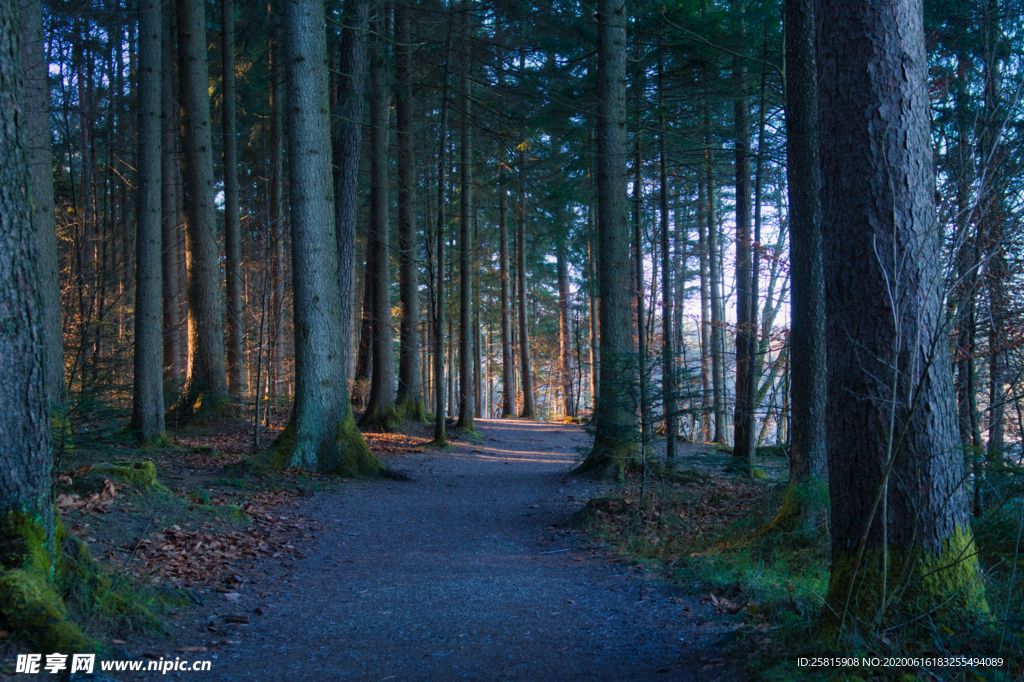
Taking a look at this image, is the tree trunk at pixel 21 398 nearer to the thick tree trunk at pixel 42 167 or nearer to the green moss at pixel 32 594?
the green moss at pixel 32 594

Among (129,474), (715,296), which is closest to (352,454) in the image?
(129,474)

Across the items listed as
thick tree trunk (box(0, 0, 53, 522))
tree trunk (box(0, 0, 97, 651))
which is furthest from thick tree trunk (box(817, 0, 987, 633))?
thick tree trunk (box(0, 0, 53, 522))

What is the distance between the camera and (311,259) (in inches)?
368

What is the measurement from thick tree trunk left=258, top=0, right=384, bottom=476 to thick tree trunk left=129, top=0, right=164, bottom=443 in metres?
3.10

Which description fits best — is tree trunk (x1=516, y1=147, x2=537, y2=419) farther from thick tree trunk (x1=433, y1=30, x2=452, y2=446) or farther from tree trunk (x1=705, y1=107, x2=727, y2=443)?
thick tree trunk (x1=433, y1=30, x2=452, y2=446)

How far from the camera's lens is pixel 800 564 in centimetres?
538

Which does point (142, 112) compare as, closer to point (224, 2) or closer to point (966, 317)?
point (224, 2)

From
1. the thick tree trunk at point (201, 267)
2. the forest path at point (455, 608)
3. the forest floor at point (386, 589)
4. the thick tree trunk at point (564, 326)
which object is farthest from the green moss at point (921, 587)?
the thick tree trunk at point (564, 326)

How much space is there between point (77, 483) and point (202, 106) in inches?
405

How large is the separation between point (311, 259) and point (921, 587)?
8.54m

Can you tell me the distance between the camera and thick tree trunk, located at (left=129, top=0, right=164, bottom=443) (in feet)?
34.4

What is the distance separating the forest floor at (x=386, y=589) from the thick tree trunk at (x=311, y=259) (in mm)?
690

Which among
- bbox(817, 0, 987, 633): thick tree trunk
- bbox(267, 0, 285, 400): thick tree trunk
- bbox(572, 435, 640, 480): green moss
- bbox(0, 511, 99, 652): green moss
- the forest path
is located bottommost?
the forest path

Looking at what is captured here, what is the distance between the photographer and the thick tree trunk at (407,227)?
14.2 metres
